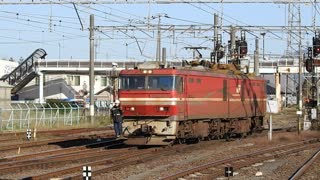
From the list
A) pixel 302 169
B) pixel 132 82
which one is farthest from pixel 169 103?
pixel 302 169

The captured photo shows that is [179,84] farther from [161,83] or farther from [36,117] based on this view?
[36,117]

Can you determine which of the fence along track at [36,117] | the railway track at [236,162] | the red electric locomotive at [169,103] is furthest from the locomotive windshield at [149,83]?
the fence along track at [36,117]

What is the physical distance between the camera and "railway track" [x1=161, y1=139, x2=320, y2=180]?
51.9ft

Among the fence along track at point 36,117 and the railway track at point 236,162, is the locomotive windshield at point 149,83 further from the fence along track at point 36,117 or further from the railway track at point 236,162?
the fence along track at point 36,117

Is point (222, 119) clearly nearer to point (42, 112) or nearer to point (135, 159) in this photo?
point (135, 159)

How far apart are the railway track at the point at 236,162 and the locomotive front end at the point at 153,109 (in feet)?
11.4

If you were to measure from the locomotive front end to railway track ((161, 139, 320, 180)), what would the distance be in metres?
3.48

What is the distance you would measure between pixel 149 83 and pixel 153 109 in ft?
3.42

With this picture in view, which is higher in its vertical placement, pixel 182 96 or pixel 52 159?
pixel 182 96

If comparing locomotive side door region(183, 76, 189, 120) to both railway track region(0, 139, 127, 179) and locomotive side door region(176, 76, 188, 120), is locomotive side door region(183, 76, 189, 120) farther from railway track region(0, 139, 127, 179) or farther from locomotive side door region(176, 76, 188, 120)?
railway track region(0, 139, 127, 179)

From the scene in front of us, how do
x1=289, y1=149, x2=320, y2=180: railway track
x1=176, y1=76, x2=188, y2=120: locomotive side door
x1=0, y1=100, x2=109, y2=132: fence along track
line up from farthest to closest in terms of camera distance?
x1=0, y1=100, x2=109, y2=132: fence along track → x1=176, y1=76, x2=188, y2=120: locomotive side door → x1=289, y1=149, x2=320, y2=180: railway track

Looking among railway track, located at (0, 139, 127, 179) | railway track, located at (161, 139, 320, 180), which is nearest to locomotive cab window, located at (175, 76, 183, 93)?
railway track, located at (0, 139, 127, 179)

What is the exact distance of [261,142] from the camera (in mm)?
28281

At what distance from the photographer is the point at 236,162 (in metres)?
19.3
